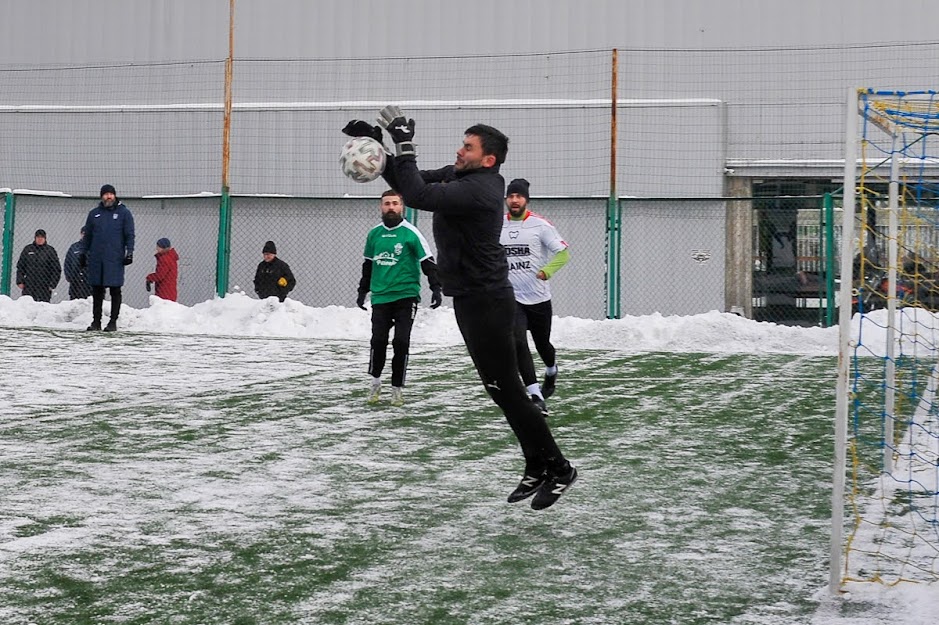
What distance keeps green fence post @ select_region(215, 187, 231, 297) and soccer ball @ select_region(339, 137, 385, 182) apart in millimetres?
15706

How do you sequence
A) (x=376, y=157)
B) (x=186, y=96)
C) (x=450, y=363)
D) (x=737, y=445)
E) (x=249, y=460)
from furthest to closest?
(x=186, y=96) < (x=450, y=363) < (x=737, y=445) < (x=249, y=460) < (x=376, y=157)

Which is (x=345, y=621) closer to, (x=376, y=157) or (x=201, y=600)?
(x=201, y=600)

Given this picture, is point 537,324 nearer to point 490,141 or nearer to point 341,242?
point 490,141

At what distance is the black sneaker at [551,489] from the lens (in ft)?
21.0

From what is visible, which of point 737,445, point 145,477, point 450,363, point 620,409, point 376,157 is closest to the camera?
point 376,157

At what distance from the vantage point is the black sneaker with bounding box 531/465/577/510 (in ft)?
21.0

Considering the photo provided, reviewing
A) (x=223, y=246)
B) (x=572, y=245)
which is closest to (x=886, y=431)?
(x=572, y=245)

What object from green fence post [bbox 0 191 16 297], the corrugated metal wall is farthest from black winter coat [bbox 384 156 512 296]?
the corrugated metal wall

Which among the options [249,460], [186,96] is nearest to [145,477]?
[249,460]

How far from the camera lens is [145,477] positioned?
745cm

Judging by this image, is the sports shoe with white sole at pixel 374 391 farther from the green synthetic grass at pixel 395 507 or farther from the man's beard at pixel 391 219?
the man's beard at pixel 391 219

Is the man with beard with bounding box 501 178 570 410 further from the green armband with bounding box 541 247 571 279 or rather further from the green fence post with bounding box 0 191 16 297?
the green fence post with bounding box 0 191 16 297

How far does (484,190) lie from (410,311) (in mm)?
4679

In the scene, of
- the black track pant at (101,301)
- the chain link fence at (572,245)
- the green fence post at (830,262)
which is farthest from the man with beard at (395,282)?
the green fence post at (830,262)
